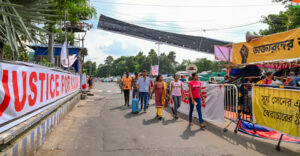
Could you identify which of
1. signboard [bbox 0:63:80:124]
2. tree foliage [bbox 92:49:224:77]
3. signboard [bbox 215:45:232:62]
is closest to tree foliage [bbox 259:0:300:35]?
signboard [bbox 215:45:232:62]

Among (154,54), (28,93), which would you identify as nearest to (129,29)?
(28,93)

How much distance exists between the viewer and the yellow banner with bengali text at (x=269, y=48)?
6037 millimetres

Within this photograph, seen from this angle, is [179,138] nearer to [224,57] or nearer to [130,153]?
[130,153]

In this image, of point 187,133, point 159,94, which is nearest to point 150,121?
point 159,94

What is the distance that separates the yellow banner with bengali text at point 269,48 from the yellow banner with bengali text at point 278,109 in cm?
228

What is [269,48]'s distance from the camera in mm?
6816

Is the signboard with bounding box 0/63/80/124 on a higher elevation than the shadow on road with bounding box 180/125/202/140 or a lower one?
higher

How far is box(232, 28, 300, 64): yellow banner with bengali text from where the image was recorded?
6.04m

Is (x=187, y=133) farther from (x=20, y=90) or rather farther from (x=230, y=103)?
(x=20, y=90)

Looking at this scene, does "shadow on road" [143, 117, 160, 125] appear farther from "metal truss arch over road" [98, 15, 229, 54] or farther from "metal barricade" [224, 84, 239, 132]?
"metal truss arch over road" [98, 15, 229, 54]

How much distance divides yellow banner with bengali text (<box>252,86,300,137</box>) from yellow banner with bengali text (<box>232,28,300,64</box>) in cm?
228

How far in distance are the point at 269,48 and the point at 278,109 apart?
329 centimetres

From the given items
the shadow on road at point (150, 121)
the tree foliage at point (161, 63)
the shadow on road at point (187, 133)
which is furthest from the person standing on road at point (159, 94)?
the tree foliage at point (161, 63)

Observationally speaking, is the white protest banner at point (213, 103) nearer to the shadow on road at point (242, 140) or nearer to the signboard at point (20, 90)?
the shadow on road at point (242, 140)
